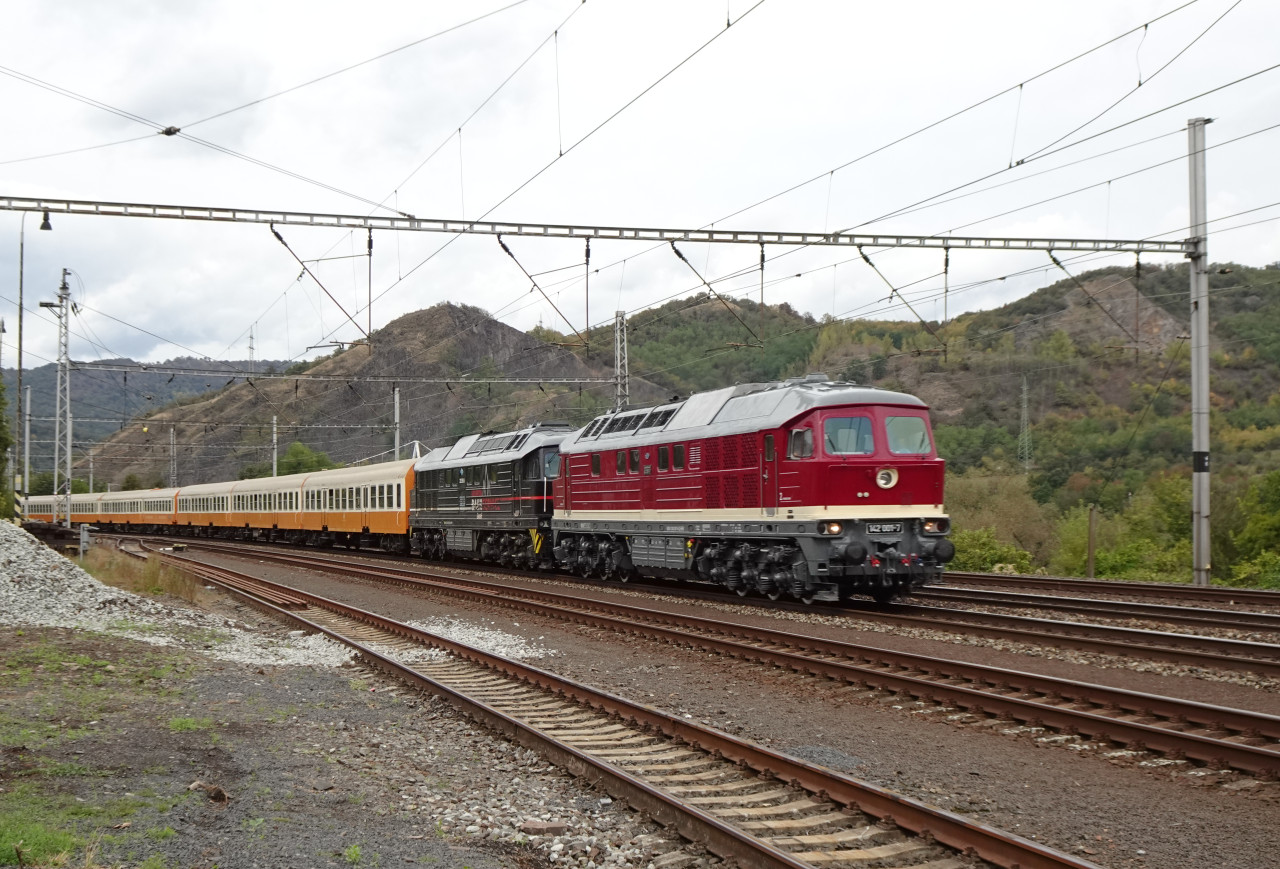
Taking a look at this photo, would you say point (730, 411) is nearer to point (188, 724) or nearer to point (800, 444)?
point (800, 444)

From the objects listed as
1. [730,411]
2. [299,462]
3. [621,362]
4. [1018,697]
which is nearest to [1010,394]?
[621,362]

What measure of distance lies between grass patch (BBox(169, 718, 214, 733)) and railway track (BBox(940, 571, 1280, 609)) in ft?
55.7

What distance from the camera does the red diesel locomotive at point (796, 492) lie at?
1711 centimetres

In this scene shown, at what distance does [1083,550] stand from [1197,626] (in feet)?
57.5

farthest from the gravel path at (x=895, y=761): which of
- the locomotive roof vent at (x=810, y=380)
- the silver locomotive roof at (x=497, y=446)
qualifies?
the silver locomotive roof at (x=497, y=446)

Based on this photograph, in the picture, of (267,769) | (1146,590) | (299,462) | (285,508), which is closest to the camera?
(267,769)

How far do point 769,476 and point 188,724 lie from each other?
1109 centimetres

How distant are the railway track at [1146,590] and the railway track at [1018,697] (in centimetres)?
935

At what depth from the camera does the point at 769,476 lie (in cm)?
1816

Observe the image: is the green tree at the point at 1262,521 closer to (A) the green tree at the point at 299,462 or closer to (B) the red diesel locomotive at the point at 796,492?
(B) the red diesel locomotive at the point at 796,492

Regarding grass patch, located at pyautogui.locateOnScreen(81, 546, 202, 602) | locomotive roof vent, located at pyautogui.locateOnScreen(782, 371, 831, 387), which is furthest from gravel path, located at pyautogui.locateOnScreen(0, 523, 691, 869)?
grass patch, located at pyautogui.locateOnScreen(81, 546, 202, 602)

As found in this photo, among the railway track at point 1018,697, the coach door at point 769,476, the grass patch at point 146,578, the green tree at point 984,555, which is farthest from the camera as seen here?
the green tree at point 984,555

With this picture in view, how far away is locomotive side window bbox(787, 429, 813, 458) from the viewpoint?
17.3m

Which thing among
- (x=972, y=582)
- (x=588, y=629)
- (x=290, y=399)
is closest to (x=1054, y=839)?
(x=588, y=629)
